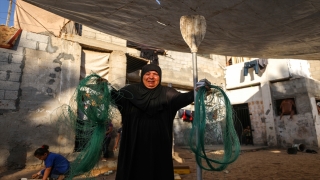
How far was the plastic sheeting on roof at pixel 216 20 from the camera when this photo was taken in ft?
8.70

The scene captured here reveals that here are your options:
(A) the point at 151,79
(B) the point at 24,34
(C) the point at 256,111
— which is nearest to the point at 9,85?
(B) the point at 24,34

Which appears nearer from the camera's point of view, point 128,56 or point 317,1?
point 317,1

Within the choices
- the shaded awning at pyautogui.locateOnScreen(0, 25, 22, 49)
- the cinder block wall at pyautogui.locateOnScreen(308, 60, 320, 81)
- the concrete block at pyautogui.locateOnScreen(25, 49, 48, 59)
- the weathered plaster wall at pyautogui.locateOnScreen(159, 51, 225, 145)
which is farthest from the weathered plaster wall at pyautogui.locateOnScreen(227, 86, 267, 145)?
the shaded awning at pyautogui.locateOnScreen(0, 25, 22, 49)

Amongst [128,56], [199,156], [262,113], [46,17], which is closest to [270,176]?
[199,156]

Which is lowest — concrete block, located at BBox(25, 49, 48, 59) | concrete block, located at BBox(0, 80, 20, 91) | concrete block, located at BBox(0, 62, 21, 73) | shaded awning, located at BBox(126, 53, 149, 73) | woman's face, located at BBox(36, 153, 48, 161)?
woman's face, located at BBox(36, 153, 48, 161)

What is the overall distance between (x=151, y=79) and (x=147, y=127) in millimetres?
588

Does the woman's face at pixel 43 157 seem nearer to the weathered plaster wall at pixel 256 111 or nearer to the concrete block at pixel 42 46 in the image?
the concrete block at pixel 42 46

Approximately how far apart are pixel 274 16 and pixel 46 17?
833cm

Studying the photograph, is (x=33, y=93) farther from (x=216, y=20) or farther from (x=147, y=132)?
(x=216, y=20)

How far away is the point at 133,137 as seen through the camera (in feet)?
7.46

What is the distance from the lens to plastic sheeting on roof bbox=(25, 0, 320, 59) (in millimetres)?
2652

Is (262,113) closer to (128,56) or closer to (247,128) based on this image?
(247,128)

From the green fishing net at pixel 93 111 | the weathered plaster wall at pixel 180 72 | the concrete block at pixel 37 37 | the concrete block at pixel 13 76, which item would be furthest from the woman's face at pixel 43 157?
the weathered plaster wall at pixel 180 72

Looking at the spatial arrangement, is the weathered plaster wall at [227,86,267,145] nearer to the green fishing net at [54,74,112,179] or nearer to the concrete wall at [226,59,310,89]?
the concrete wall at [226,59,310,89]
